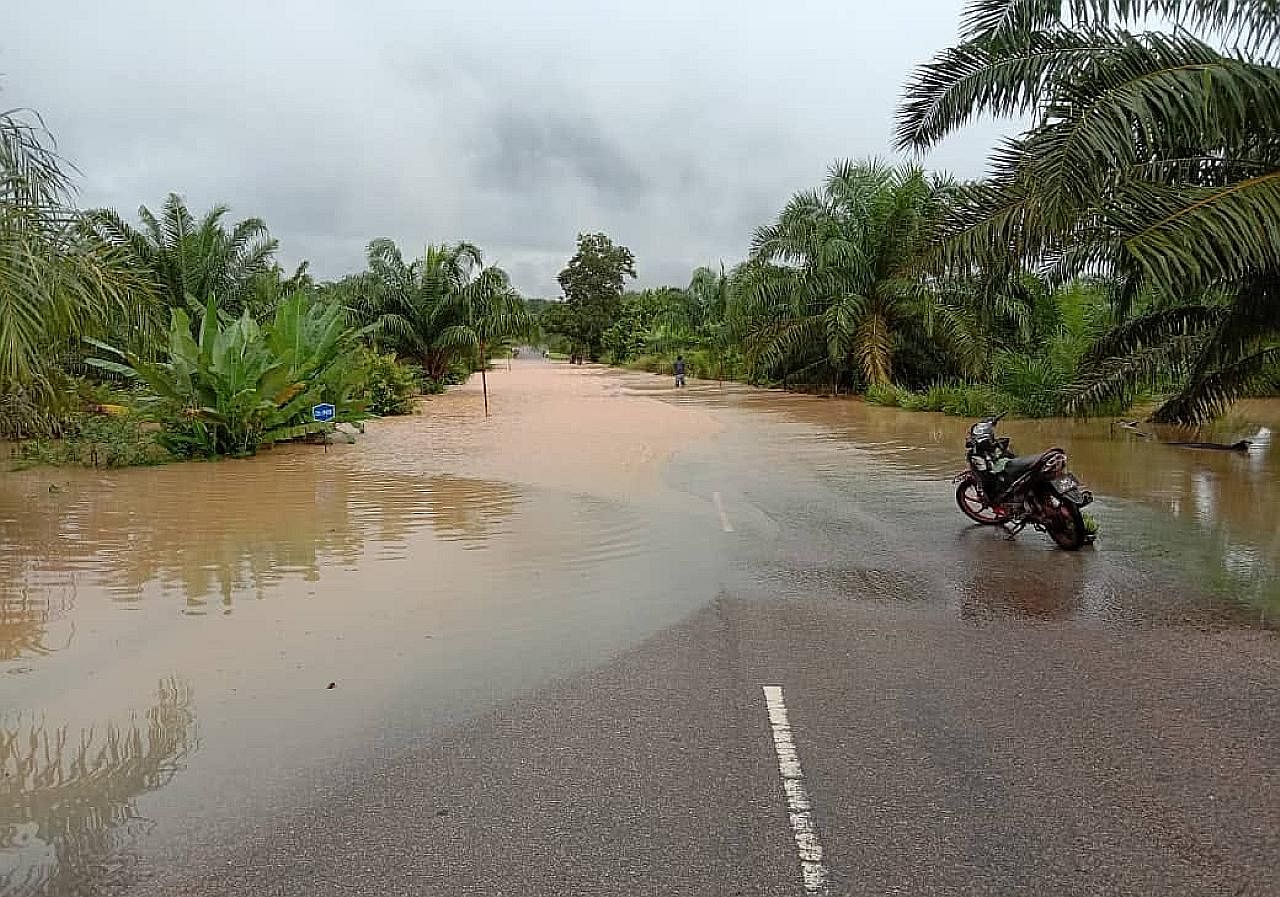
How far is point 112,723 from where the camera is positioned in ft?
16.0

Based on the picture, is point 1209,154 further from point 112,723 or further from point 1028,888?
point 112,723

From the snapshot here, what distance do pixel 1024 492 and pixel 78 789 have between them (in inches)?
300

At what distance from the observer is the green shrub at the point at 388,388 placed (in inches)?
1023

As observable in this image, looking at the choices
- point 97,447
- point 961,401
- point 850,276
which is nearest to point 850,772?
point 97,447

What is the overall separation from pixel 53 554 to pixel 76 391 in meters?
5.07

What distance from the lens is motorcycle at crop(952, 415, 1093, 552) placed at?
8.68m

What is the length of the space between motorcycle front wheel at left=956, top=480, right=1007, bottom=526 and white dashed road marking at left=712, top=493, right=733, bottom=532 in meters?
2.34

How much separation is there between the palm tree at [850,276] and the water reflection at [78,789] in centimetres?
2606

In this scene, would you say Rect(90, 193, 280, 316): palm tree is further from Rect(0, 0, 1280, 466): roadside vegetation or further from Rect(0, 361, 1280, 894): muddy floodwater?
Rect(0, 361, 1280, 894): muddy floodwater

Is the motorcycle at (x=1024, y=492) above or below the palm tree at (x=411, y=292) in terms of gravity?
below

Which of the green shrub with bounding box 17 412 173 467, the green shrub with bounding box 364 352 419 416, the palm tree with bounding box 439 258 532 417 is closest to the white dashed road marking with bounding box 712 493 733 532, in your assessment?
the green shrub with bounding box 17 412 173 467

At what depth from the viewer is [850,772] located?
13.8 feet

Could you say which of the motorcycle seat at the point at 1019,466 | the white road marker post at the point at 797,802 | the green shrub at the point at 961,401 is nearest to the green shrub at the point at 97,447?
the motorcycle seat at the point at 1019,466

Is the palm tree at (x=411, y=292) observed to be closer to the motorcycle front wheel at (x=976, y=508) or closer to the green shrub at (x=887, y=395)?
the green shrub at (x=887, y=395)
